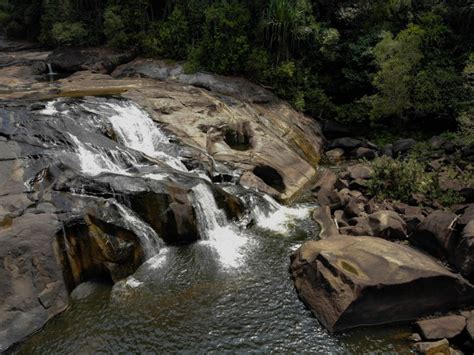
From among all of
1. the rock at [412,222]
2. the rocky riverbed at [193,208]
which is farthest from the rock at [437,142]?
the rock at [412,222]

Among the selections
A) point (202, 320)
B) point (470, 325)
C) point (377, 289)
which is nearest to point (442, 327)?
point (470, 325)

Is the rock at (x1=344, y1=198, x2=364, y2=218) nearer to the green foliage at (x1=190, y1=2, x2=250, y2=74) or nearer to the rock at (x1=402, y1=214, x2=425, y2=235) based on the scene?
the rock at (x1=402, y1=214, x2=425, y2=235)

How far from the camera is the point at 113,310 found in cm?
902

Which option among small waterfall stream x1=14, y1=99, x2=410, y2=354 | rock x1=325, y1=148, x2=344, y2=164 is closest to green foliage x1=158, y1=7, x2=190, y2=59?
rock x1=325, y1=148, x2=344, y2=164

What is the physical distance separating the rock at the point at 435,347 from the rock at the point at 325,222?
166 inches

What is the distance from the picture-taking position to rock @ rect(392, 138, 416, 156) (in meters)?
19.1

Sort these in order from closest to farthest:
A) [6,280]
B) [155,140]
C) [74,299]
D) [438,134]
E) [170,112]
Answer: [6,280] → [74,299] → [155,140] → [170,112] → [438,134]

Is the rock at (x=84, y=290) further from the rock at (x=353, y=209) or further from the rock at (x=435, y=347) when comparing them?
the rock at (x=353, y=209)

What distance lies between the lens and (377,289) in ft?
27.9

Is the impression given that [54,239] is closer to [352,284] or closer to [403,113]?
[352,284]

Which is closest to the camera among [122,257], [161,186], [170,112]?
[122,257]

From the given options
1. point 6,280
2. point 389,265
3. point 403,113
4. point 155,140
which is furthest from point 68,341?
point 403,113

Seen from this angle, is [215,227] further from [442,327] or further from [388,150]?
[388,150]

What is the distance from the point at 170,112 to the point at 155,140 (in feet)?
6.73
